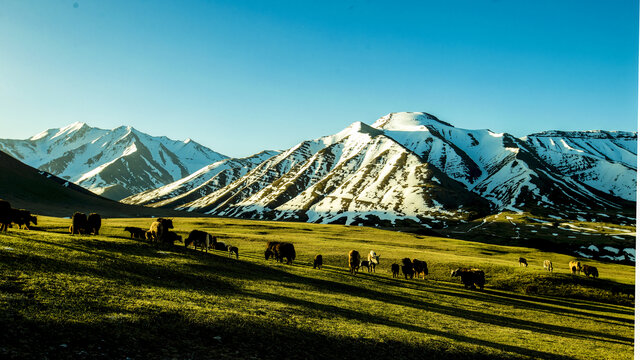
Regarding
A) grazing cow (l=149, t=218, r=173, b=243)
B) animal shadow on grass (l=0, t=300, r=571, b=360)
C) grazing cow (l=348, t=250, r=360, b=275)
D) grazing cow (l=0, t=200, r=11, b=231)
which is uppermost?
grazing cow (l=0, t=200, r=11, b=231)

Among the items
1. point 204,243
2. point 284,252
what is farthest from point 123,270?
point 284,252

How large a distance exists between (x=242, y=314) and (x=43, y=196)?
596 ft

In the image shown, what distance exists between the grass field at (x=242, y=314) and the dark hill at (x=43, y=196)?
437ft

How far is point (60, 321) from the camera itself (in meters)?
12.0

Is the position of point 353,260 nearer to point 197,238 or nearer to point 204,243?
point 204,243

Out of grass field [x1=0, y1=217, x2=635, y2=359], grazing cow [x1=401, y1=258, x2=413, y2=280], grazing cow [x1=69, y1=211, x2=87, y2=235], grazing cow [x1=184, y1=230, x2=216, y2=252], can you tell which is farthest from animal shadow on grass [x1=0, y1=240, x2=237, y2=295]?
grazing cow [x1=401, y1=258, x2=413, y2=280]

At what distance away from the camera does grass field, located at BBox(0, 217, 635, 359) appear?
12.0 m

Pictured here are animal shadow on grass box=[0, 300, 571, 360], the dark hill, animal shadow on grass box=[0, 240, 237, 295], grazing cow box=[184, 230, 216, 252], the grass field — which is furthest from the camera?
the dark hill

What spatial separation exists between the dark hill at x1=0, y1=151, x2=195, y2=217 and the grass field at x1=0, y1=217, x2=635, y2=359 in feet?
437

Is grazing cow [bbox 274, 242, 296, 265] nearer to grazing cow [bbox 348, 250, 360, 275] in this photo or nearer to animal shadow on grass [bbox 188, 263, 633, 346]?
grazing cow [bbox 348, 250, 360, 275]

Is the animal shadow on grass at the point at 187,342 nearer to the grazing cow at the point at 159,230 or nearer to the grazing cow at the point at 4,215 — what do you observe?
the grazing cow at the point at 4,215

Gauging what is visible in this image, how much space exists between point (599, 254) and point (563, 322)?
129950 millimetres

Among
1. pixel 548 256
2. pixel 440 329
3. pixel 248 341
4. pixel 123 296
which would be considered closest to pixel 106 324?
pixel 123 296

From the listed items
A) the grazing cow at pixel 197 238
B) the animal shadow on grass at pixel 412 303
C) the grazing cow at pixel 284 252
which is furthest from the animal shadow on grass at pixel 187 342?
the grazing cow at pixel 284 252
